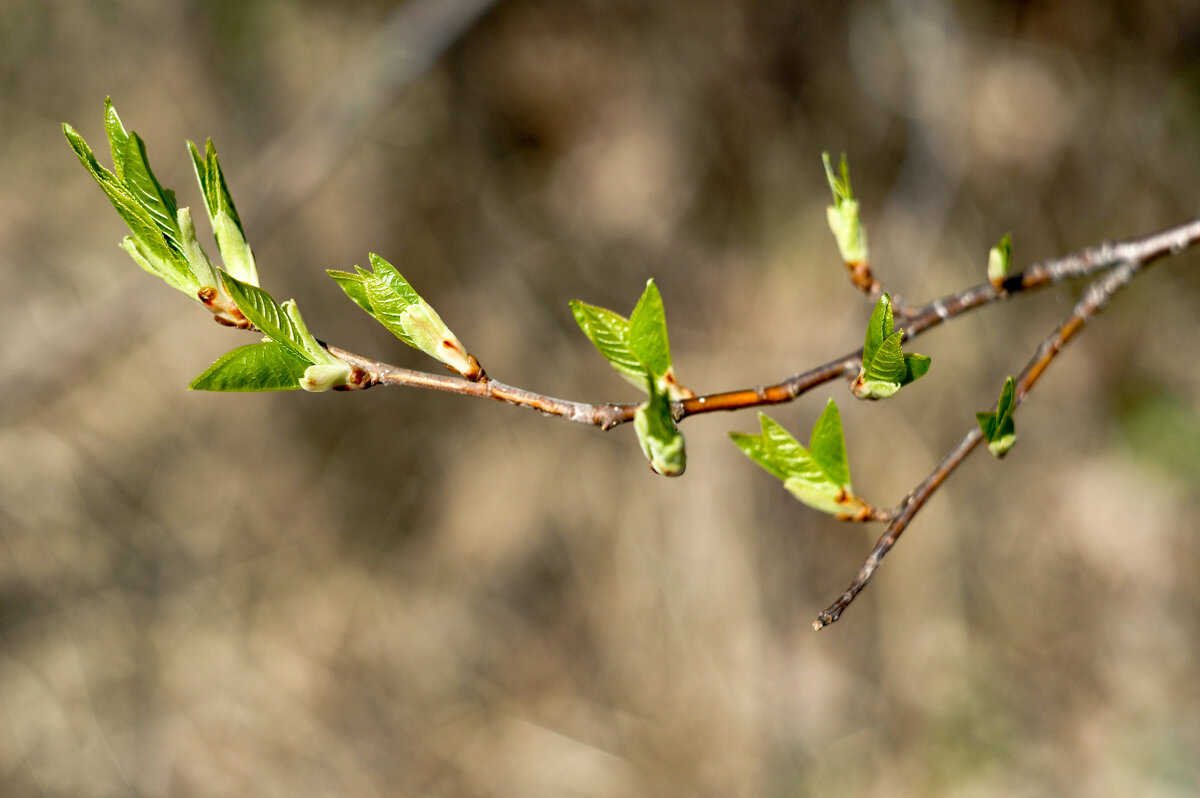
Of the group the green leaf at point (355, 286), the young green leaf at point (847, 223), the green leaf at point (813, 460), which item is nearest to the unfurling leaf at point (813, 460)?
the green leaf at point (813, 460)

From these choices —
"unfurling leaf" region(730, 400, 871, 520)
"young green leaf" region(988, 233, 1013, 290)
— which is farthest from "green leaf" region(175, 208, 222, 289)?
"young green leaf" region(988, 233, 1013, 290)

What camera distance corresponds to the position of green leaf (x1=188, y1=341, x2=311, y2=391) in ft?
1.79

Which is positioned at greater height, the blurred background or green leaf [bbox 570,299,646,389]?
the blurred background

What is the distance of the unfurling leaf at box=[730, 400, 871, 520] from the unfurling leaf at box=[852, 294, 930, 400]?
4 centimetres

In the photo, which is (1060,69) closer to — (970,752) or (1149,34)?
(1149,34)

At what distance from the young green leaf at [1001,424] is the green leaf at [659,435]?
275mm

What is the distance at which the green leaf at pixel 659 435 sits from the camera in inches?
21.2

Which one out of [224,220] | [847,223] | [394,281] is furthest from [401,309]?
[847,223]

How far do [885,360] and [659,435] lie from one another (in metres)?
0.20

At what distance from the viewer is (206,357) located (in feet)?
9.28

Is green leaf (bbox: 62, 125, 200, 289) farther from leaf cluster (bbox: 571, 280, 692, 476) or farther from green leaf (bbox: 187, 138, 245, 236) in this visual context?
leaf cluster (bbox: 571, 280, 692, 476)

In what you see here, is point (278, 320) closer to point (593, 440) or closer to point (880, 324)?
point (880, 324)

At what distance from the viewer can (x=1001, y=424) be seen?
2.13 ft

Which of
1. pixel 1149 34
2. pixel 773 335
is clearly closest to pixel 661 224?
pixel 773 335
